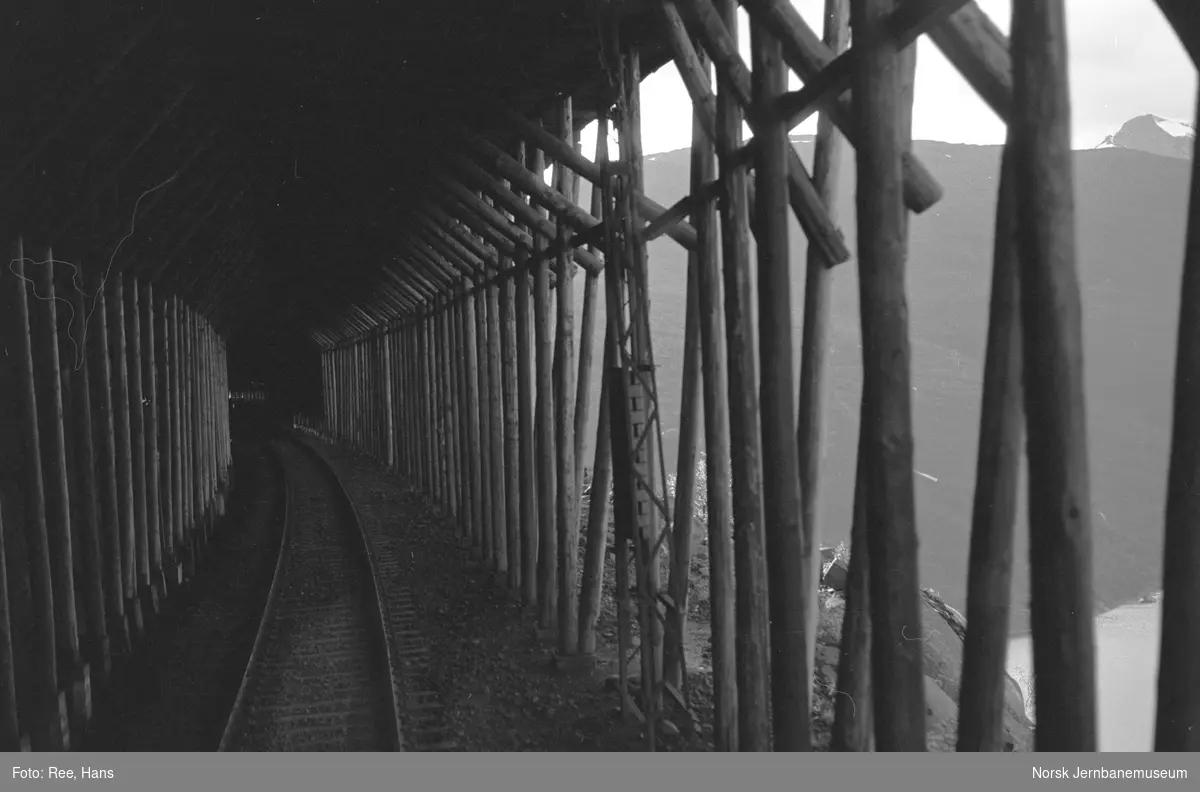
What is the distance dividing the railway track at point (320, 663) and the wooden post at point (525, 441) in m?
1.77

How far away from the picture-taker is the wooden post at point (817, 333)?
4.75 m

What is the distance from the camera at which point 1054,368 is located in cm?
262

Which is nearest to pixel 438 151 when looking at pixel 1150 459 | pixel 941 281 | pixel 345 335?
pixel 345 335

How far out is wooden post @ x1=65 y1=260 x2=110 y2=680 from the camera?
8680 mm

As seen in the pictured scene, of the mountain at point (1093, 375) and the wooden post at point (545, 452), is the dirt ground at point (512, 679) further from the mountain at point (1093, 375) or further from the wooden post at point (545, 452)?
the mountain at point (1093, 375)

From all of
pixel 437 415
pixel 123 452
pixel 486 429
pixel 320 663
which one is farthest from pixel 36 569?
pixel 437 415

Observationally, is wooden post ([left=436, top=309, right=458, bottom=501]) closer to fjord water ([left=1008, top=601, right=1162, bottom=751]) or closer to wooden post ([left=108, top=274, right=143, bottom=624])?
wooden post ([left=108, top=274, right=143, bottom=624])

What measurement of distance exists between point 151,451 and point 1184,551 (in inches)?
495

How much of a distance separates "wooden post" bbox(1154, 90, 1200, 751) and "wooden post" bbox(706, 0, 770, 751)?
8.65 feet

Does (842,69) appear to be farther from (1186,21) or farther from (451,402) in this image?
(451,402)

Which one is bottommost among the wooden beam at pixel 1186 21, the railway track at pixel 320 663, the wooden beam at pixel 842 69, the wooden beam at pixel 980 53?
the railway track at pixel 320 663

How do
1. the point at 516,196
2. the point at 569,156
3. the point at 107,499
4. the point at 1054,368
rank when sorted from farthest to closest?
1. the point at 516,196
2. the point at 107,499
3. the point at 569,156
4. the point at 1054,368

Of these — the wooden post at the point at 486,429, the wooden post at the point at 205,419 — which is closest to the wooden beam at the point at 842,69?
the wooden post at the point at 486,429

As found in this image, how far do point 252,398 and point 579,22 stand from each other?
47.0 m
